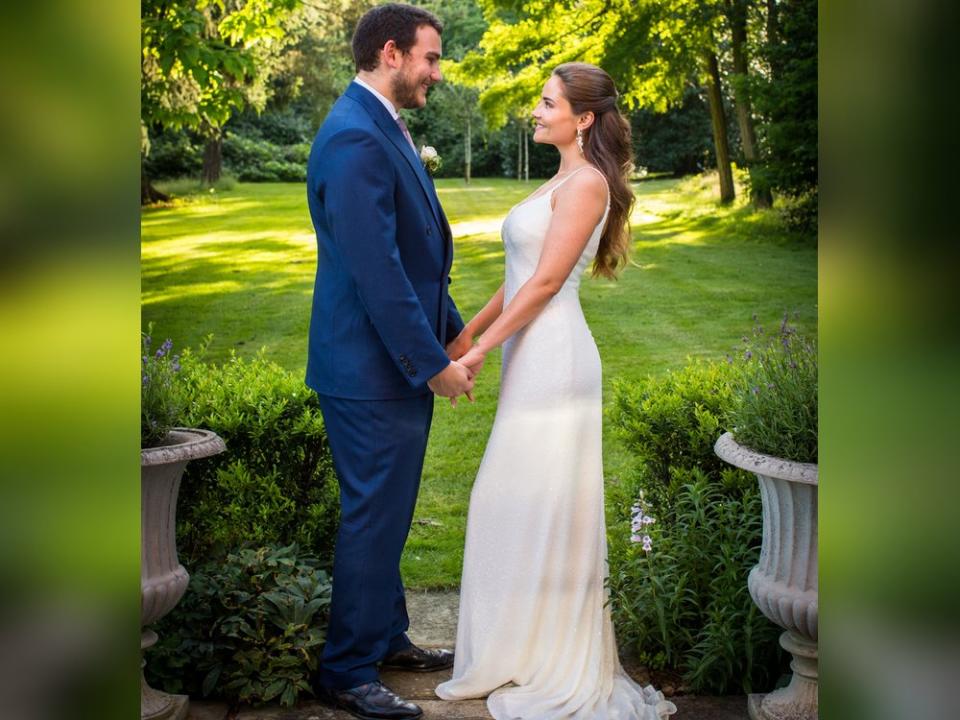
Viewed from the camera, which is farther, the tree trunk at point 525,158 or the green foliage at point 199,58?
the tree trunk at point 525,158

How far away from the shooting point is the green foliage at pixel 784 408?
3008 millimetres

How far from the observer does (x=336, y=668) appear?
3043 millimetres

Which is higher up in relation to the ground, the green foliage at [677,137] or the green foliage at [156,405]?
the green foliage at [677,137]

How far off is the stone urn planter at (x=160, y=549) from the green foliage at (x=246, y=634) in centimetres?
12

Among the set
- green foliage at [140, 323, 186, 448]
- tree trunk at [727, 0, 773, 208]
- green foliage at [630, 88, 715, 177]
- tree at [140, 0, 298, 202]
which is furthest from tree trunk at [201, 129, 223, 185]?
green foliage at [140, 323, 186, 448]

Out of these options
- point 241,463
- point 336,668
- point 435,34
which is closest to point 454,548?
point 241,463

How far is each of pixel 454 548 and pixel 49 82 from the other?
12.5 ft

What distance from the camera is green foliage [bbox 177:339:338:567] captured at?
3.73 metres

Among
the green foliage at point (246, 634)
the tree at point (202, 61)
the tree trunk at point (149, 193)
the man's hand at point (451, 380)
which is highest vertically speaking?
the tree at point (202, 61)

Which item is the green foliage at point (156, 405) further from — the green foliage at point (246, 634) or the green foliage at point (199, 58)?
the green foliage at point (199, 58)

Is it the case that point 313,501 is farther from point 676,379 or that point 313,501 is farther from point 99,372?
point 99,372

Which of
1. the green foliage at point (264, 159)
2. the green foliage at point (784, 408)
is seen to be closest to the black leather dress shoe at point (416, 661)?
the green foliage at point (784, 408)

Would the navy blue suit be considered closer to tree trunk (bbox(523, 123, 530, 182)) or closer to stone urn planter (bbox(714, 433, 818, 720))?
stone urn planter (bbox(714, 433, 818, 720))

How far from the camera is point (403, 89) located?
2963 millimetres
